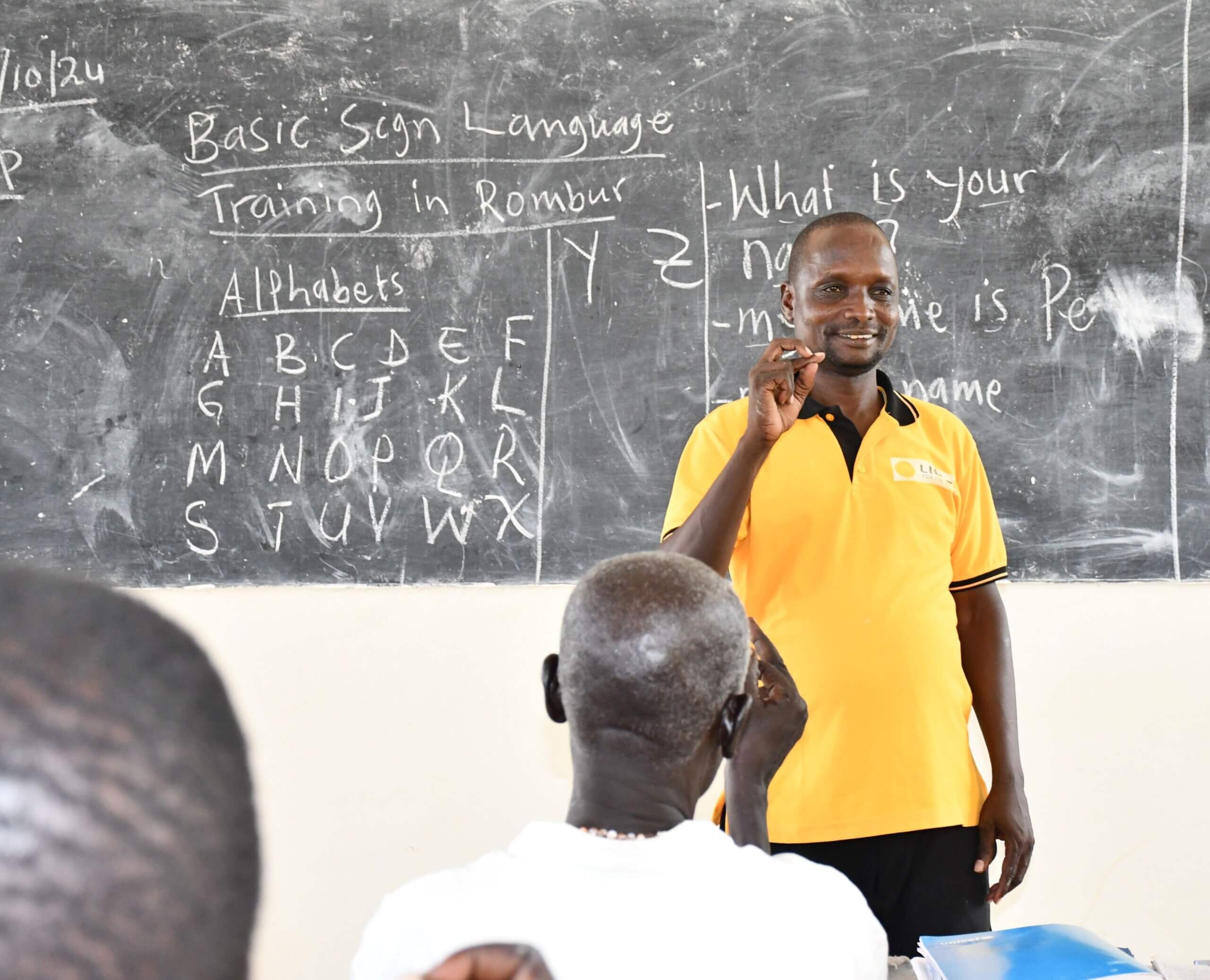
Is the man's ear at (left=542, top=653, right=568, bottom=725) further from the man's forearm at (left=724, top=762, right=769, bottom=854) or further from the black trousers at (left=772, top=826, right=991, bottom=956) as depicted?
the black trousers at (left=772, top=826, right=991, bottom=956)

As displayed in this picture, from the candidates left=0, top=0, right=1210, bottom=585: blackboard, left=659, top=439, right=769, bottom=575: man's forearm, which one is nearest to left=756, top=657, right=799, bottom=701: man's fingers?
left=659, top=439, right=769, bottom=575: man's forearm

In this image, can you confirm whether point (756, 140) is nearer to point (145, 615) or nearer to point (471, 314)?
point (471, 314)

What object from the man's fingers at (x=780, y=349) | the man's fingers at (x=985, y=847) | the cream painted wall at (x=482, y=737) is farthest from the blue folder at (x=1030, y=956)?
the cream painted wall at (x=482, y=737)

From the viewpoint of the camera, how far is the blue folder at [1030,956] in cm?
111

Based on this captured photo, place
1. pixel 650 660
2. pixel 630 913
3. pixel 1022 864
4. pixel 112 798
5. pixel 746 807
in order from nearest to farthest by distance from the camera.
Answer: pixel 112 798
pixel 630 913
pixel 650 660
pixel 746 807
pixel 1022 864

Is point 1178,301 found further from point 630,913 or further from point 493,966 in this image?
point 493,966

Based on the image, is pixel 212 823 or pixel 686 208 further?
pixel 686 208

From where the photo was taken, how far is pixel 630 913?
90 cm

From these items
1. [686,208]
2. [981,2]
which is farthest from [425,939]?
[981,2]

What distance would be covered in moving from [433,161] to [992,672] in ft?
5.64

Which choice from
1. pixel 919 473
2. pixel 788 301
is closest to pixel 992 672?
pixel 919 473

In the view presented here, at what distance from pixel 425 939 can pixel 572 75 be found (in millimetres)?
2219

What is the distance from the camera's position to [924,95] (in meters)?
2.61

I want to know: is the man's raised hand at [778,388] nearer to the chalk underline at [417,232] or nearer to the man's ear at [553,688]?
the man's ear at [553,688]
